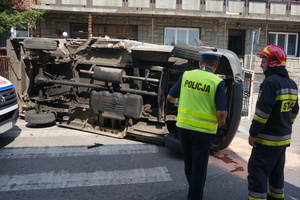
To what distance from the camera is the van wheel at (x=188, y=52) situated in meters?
4.69

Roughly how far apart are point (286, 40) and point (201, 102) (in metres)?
16.9

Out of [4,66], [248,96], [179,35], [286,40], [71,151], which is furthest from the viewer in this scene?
[286,40]

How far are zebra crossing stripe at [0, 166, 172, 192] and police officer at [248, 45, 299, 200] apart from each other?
1.39m

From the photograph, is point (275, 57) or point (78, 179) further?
point (78, 179)

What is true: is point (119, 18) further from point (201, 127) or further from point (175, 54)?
point (201, 127)

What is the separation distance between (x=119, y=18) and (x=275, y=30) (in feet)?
31.4

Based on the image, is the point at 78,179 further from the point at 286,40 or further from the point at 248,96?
the point at 286,40

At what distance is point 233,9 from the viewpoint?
53.4 ft

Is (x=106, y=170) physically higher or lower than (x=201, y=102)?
lower

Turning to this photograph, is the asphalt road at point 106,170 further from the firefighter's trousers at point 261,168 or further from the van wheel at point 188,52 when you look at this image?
the van wheel at point 188,52

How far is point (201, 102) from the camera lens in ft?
10.00

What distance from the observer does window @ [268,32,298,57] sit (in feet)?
56.9

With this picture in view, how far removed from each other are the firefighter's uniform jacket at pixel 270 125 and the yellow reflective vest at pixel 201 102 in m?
0.46

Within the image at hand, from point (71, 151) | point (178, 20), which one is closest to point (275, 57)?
point (71, 151)
